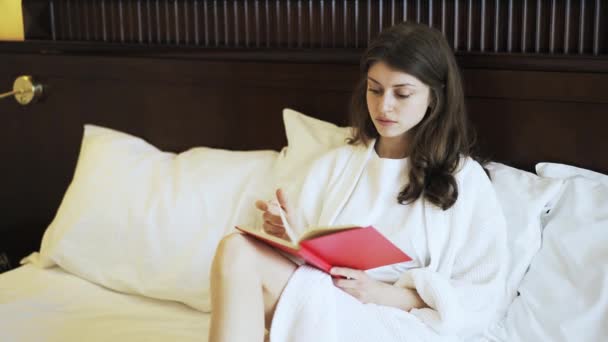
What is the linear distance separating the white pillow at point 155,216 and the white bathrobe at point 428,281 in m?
0.26

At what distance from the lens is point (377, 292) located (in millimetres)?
1660

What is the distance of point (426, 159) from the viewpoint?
1.78m

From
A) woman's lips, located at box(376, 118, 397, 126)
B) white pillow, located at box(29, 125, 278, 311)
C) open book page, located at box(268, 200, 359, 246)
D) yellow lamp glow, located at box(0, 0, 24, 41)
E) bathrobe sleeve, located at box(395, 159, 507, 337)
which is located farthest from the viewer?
yellow lamp glow, located at box(0, 0, 24, 41)

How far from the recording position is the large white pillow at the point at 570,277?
1.63 metres

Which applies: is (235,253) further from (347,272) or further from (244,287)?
(347,272)

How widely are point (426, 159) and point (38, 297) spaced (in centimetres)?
101

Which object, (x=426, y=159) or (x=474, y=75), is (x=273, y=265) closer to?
(x=426, y=159)

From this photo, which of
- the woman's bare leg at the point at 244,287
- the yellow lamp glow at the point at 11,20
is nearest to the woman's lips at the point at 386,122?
the woman's bare leg at the point at 244,287

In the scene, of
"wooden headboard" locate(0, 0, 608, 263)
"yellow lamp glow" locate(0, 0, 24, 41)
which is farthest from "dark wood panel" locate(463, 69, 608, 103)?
"yellow lamp glow" locate(0, 0, 24, 41)

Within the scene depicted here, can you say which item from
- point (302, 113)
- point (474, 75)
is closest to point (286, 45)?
point (302, 113)

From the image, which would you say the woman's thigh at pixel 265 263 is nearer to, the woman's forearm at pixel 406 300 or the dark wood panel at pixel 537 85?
the woman's forearm at pixel 406 300

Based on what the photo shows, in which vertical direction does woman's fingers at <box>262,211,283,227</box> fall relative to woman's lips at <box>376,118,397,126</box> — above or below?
below

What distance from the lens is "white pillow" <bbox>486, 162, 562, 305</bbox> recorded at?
173cm

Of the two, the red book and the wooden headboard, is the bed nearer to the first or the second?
the wooden headboard
